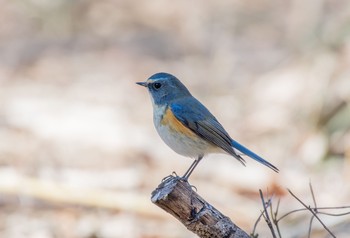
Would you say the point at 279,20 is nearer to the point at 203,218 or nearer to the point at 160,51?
the point at 160,51

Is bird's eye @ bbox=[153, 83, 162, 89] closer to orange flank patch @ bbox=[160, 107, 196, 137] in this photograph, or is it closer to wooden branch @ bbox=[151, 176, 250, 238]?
orange flank patch @ bbox=[160, 107, 196, 137]

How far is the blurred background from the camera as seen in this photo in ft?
24.3

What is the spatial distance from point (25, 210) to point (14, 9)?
6574 millimetres

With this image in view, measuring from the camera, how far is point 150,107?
1059cm

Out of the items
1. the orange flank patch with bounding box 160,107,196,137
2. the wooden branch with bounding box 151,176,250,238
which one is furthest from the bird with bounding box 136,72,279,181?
the wooden branch with bounding box 151,176,250,238

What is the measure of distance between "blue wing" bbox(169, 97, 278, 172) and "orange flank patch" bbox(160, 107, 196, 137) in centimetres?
3

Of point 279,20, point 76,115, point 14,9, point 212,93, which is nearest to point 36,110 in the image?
point 76,115

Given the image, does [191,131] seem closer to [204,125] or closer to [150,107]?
[204,125]

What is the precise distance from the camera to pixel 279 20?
13.7 m

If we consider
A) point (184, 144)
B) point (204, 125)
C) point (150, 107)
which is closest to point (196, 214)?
point (184, 144)

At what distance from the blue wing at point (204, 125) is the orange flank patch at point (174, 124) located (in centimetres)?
3

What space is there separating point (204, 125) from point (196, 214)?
53.3 inches

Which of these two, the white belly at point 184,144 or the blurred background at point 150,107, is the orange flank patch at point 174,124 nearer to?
the white belly at point 184,144

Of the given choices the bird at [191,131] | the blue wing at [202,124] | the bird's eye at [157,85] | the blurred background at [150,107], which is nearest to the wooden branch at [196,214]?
the bird at [191,131]
